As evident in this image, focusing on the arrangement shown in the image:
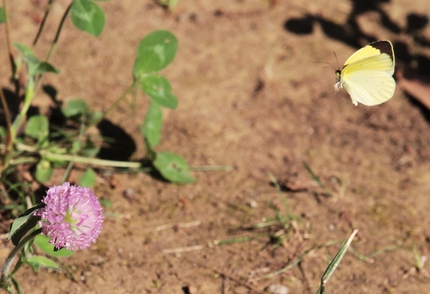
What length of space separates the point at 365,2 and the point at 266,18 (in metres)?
0.68

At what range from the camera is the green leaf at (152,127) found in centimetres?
293

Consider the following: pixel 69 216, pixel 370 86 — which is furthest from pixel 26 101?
pixel 370 86

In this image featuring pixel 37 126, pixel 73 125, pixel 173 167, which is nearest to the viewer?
pixel 37 126

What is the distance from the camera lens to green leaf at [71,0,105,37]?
248 centimetres

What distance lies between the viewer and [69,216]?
169 centimetres

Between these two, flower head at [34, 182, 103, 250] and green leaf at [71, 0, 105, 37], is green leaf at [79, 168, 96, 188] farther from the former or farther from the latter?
flower head at [34, 182, 103, 250]

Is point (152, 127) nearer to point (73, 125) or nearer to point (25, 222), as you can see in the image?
point (73, 125)

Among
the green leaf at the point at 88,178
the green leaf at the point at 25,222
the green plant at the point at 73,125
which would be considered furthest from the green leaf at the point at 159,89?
the green leaf at the point at 25,222

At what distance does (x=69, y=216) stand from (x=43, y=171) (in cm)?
110

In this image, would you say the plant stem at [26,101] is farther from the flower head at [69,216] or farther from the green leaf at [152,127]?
the flower head at [69,216]

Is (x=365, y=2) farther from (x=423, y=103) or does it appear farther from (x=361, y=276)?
(x=361, y=276)

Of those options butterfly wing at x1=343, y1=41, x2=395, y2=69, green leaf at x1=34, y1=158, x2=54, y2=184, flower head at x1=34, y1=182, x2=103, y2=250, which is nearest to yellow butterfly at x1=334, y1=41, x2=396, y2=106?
butterfly wing at x1=343, y1=41, x2=395, y2=69

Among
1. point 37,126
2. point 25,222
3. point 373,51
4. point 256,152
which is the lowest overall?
point 256,152

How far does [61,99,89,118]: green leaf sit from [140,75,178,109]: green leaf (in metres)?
0.50
